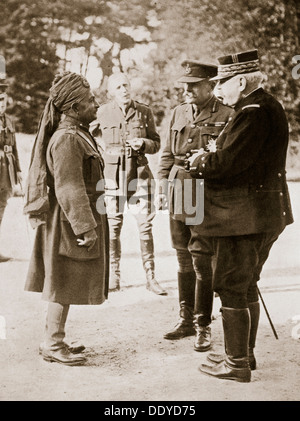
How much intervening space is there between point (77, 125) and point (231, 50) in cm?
110

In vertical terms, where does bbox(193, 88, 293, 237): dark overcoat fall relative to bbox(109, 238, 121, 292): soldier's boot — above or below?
above

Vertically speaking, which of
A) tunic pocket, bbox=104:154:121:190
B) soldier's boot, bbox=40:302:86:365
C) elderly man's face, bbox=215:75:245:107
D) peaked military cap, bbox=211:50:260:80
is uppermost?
peaked military cap, bbox=211:50:260:80

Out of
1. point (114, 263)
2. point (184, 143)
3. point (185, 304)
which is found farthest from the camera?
point (114, 263)

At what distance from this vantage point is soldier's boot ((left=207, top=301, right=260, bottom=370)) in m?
3.29

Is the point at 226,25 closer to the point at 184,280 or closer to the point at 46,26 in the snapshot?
the point at 46,26

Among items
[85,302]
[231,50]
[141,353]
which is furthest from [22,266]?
[231,50]

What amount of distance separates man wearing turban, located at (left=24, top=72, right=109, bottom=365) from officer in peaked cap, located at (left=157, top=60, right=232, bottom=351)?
495 mm

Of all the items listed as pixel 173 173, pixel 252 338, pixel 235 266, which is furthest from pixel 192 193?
pixel 252 338

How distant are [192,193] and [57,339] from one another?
3.48ft

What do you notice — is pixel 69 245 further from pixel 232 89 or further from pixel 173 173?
pixel 232 89

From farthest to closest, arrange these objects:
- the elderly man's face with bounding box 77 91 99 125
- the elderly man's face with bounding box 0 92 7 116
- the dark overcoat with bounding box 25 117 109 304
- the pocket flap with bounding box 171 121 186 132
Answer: the elderly man's face with bounding box 0 92 7 116 < the pocket flap with bounding box 171 121 186 132 < the elderly man's face with bounding box 77 91 99 125 < the dark overcoat with bounding box 25 117 109 304

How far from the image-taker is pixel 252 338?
11.1ft

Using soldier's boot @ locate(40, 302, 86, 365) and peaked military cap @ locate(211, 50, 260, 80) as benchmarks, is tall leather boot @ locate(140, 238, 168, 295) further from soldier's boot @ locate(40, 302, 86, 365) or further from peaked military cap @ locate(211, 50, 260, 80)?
peaked military cap @ locate(211, 50, 260, 80)

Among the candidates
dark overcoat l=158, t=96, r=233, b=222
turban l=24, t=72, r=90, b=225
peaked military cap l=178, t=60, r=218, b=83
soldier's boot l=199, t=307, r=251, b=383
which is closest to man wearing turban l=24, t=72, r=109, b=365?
turban l=24, t=72, r=90, b=225
